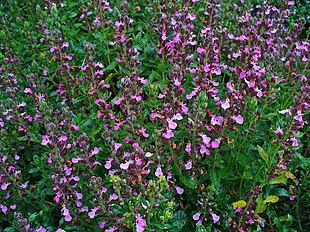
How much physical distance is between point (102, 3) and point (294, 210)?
2909 mm

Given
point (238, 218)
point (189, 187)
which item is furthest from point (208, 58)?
point (238, 218)

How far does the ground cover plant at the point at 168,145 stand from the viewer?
2.84 m

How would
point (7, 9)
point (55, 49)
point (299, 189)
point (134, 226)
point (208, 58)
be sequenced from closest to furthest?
point (134, 226), point (208, 58), point (299, 189), point (55, 49), point (7, 9)

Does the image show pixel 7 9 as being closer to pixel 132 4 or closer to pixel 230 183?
pixel 132 4

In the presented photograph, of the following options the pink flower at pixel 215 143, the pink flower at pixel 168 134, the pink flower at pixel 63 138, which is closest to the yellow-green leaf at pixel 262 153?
the pink flower at pixel 215 143

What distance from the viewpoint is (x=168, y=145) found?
9.87ft

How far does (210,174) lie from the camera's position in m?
3.20

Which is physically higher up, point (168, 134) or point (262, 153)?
point (168, 134)

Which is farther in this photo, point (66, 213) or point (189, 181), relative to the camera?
point (189, 181)

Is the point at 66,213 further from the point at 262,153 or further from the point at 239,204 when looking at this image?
the point at 262,153

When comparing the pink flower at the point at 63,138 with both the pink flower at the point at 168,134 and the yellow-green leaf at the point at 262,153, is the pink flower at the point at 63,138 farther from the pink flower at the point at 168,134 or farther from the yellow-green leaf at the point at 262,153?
the yellow-green leaf at the point at 262,153

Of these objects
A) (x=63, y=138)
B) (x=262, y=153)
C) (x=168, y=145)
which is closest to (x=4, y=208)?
(x=63, y=138)

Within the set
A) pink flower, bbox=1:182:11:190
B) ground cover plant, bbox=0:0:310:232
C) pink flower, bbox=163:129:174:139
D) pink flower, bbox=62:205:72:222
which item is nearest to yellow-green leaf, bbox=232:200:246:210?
ground cover plant, bbox=0:0:310:232

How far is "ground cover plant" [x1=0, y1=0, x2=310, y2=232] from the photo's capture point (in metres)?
2.84
